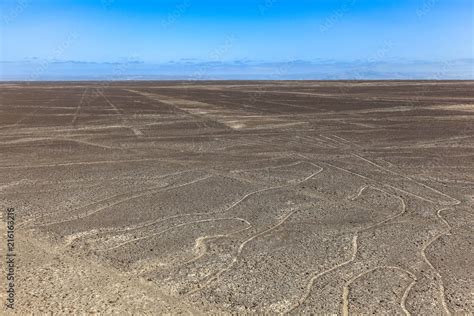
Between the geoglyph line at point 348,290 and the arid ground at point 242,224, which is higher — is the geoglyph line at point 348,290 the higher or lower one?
the lower one

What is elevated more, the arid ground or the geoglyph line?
the arid ground

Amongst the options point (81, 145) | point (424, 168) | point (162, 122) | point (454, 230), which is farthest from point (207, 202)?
point (162, 122)

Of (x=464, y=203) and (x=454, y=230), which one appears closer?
(x=454, y=230)

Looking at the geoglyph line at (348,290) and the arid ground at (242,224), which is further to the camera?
the arid ground at (242,224)

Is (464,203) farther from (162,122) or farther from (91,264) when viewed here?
(162,122)

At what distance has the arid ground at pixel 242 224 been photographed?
5.17 meters

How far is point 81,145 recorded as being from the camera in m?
15.2

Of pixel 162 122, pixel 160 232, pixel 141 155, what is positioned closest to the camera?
pixel 160 232

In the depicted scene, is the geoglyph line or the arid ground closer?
the geoglyph line

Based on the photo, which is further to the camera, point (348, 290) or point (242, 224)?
point (242, 224)

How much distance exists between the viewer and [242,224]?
7.56m

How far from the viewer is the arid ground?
5172 millimetres

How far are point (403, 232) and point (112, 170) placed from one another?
689 centimetres

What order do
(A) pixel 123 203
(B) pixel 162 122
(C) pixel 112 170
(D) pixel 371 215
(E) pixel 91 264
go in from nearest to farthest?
(E) pixel 91 264
(D) pixel 371 215
(A) pixel 123 203
(C) pixel 112 170
(B) pixel 162 122
